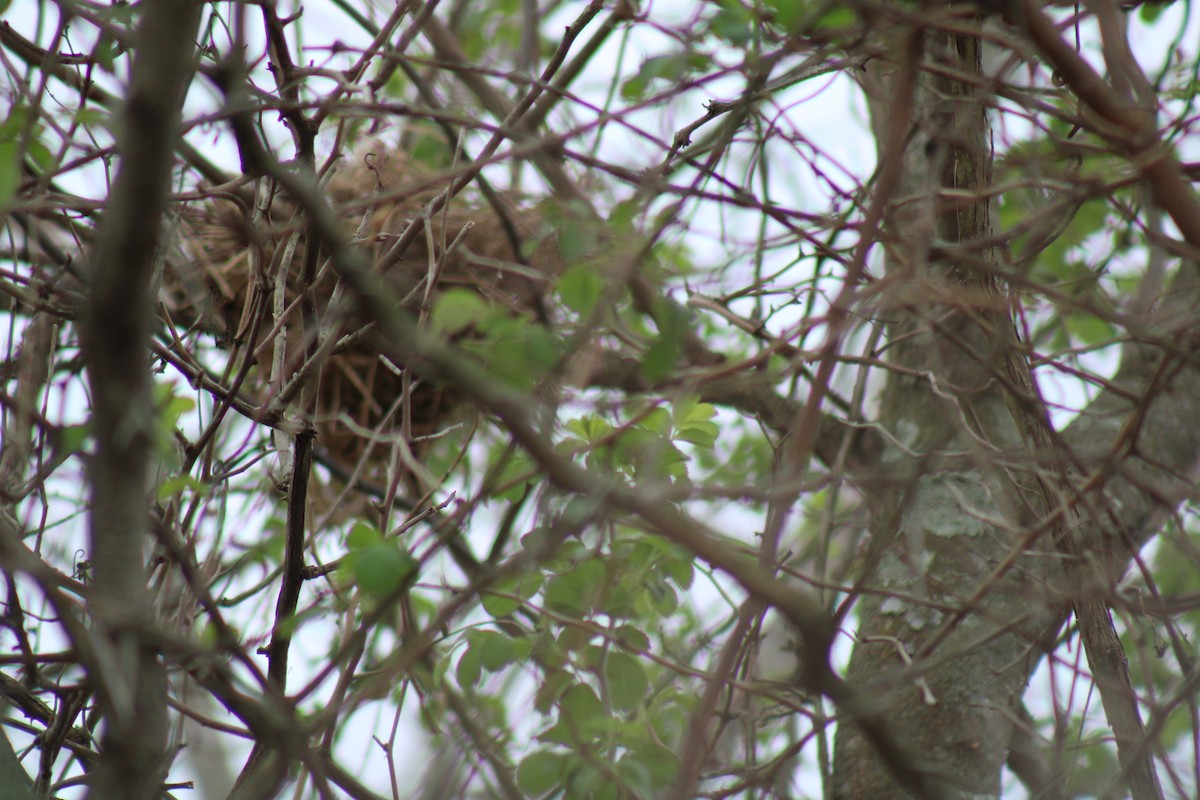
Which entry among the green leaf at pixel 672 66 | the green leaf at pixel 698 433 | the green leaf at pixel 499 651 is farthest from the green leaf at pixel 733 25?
the green leaf at pixel 499 651

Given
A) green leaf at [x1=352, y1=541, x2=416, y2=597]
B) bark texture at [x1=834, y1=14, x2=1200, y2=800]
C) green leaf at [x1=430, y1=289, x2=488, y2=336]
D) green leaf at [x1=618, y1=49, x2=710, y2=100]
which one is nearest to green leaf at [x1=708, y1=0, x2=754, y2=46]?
green leaf at [x1=618, y1=49, x2=710, y2=100]

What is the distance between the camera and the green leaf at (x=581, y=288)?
0.90 m

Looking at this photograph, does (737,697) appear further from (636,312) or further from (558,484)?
(558,484)

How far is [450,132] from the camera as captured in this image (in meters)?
1.99

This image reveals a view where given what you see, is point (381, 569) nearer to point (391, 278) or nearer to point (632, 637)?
point (632, 637)

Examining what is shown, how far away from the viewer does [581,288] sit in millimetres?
900

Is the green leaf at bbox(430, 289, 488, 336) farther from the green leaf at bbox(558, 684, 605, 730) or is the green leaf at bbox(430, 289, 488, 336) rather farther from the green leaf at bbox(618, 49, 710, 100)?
the green leaf at bbox(558, 684, 605, 730)

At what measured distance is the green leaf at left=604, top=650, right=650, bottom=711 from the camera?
4.57ft

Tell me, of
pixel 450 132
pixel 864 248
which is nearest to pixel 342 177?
pixel 450 132

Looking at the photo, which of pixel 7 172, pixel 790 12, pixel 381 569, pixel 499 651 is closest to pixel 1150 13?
pixel 790 12

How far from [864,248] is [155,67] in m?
0.56

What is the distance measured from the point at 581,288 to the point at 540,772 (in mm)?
684

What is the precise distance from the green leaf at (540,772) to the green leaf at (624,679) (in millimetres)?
125

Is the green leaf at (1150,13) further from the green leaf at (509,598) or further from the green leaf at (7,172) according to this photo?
the green leaf at (7,172)
